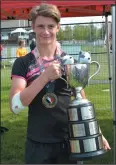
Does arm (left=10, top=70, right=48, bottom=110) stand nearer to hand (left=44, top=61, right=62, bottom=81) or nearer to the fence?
hand (left=44, top=61, right=62, bottom=81)

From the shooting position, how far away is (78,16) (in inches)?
329

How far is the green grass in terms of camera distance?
4949mm

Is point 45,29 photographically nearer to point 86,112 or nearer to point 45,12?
point 45,12

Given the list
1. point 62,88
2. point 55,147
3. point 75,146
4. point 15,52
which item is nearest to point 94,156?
point 75,146

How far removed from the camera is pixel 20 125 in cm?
677

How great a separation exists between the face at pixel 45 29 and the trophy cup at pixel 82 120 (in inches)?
7.1

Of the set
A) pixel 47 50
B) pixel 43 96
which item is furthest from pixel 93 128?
pixel 47 50

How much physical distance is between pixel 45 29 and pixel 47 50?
108mm

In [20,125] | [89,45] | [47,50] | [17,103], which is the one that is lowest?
[20,125]

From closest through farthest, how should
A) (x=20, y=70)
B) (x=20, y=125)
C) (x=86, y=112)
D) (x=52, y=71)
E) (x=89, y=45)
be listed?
(x=52, y=71) → (x=86, y=112) → (x=20, y=70) → (x=20, y=125) → (x=89, y=45)

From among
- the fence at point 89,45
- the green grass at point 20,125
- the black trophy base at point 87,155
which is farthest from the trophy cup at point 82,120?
the fence at point 89,45

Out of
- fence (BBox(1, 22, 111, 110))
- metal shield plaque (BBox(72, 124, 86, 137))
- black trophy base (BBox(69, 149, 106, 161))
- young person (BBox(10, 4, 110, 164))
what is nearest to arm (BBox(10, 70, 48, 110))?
young person (BBox(10, 4, 110, 164))

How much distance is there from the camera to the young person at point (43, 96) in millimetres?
1979

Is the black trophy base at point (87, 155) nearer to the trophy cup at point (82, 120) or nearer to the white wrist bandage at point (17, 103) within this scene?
the trophy cup at point (82, 120)
